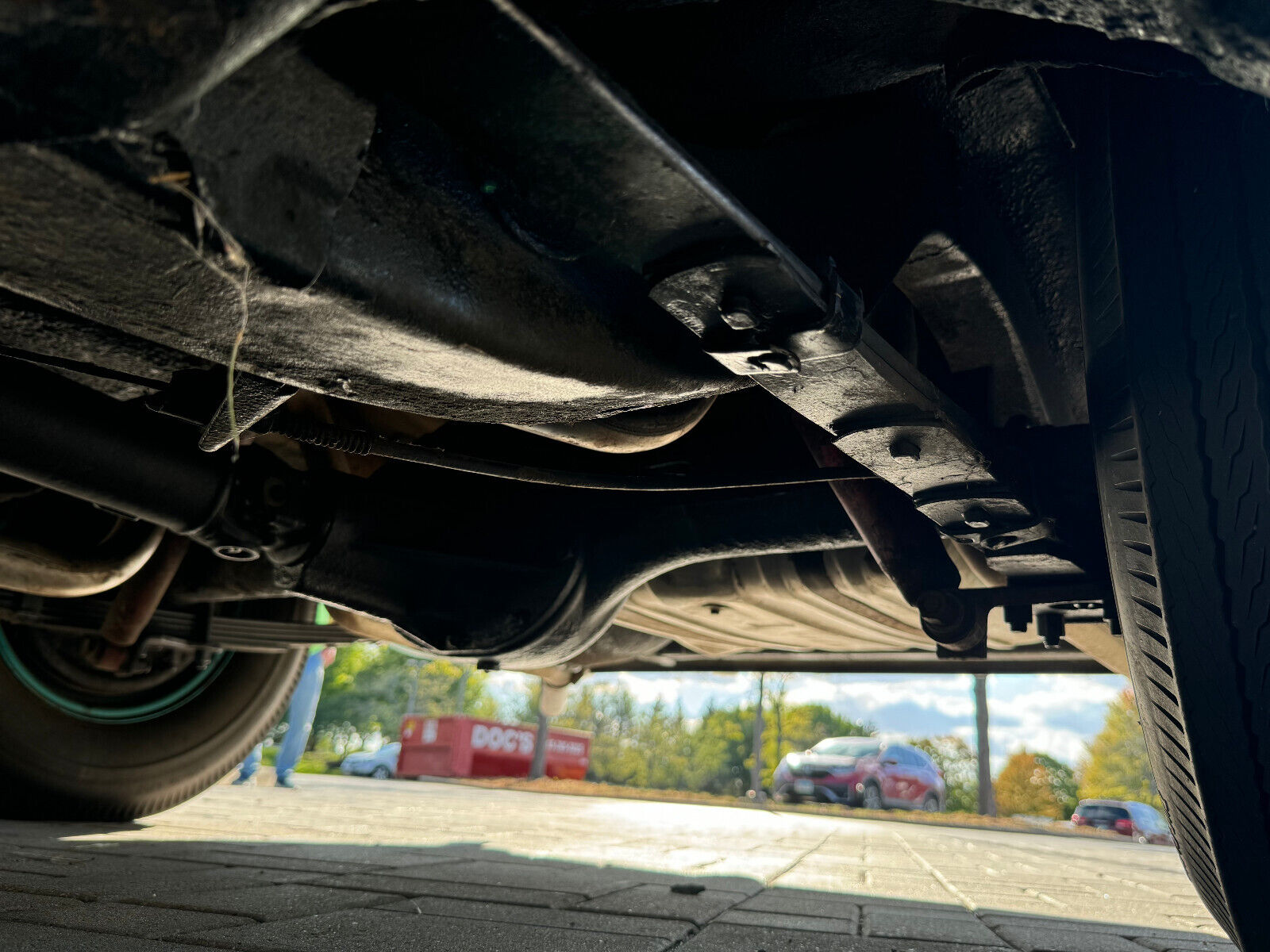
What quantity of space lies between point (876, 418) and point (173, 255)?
33.3 inches

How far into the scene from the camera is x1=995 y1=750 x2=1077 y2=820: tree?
1419 inches

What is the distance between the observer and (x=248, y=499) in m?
1.69

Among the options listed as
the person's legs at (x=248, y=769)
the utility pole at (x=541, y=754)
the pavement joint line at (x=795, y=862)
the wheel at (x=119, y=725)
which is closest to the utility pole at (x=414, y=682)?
the utility pole at (x=541, y=754)

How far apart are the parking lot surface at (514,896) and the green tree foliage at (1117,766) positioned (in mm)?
39548

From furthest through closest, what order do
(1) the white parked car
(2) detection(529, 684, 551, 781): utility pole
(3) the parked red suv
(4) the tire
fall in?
(1) the white parked car → (2) detection(529, 684, 551, 781): utility pole → (4) the tire → (3) the parked red suv

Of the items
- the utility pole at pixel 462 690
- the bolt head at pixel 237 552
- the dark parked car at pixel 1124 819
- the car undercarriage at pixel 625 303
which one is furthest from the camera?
the utility pole at pixel 462 690

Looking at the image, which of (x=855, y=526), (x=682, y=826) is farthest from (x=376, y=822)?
(x=855, y=526)

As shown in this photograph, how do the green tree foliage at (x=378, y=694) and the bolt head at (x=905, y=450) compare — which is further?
the green tree foliage at (x=378, y=694)

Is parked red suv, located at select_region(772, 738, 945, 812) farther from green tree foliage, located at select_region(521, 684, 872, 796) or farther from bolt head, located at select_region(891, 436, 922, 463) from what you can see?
green tree foliage, located at select_region(521, 684, 872, 796)

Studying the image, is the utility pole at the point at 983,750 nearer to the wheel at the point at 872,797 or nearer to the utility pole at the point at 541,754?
the wheel at the point at 872,797

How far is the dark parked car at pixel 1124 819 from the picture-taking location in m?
18.6

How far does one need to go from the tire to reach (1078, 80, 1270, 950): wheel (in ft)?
51.3

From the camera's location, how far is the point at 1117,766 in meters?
39.9

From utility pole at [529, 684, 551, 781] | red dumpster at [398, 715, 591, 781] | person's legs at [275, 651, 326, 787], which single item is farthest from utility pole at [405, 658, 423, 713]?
person's legs at [275, 651, 326, 787]
